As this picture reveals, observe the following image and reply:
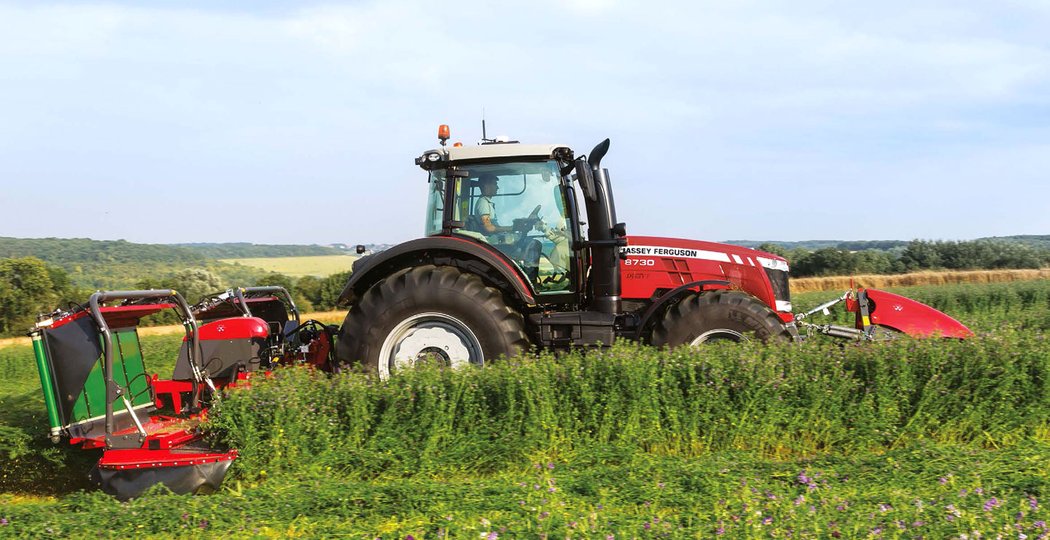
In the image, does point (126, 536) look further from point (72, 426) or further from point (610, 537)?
point (610, 537)

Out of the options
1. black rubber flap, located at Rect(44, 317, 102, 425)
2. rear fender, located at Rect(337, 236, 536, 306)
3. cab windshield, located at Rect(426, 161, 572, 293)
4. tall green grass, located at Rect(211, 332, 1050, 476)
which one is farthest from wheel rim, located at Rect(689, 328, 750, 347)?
black rubber flap, located at Rect(44, 317, 102, 425)

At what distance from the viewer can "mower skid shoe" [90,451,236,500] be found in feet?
16.7

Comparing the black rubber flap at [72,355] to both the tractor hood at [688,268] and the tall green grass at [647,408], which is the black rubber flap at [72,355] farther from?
the tractor hood at [688,268]

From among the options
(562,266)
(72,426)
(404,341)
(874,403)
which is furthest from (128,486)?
(874,403)

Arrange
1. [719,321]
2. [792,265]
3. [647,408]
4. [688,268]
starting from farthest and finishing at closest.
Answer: [792,265] < [688,268] < [719,321] < [647,408]

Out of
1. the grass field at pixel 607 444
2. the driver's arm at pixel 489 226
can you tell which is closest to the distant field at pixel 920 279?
the grass field at pixel 607 444

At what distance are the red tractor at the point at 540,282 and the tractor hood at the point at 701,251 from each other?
0.4 inches

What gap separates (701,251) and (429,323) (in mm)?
2663

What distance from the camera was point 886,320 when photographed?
280 inches

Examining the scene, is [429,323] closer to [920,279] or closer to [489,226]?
[489,226]

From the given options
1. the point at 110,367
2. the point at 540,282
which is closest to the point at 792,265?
the point at 540,282

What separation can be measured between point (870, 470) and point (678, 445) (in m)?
1.32

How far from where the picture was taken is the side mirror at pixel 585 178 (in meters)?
6.38

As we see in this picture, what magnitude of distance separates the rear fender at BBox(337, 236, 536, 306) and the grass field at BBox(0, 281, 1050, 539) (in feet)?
2.73
